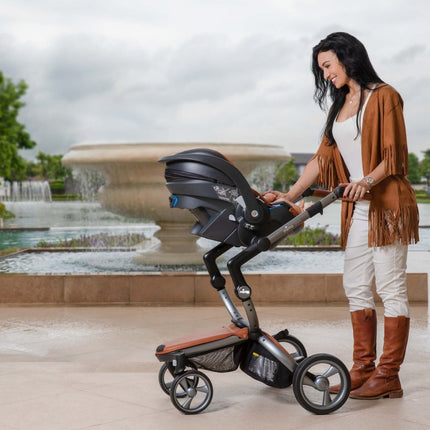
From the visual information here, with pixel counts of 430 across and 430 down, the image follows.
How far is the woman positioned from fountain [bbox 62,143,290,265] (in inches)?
153

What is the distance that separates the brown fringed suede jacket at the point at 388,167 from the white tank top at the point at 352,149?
2.2 inches

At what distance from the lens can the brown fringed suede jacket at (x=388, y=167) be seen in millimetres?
3361

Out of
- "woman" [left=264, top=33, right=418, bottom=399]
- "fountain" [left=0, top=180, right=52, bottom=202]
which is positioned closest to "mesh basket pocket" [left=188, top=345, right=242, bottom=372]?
"woman" [left=264, top=33, right=418, bottom=399]

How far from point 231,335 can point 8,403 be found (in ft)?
3.16

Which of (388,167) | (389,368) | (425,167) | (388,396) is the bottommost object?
(388,396)

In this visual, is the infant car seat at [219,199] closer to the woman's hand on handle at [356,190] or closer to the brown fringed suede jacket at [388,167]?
the woman's hand on handle at [356,190]

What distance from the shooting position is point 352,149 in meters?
3.52

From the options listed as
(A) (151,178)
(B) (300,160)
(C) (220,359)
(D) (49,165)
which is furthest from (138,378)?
(B) (300,160)

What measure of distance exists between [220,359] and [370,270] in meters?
0.78

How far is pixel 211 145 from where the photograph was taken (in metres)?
7.42

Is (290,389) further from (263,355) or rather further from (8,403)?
(8,403)

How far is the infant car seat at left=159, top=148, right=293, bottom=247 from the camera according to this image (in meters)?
3.24

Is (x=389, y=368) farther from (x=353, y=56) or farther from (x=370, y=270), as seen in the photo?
(x=353, y=56)

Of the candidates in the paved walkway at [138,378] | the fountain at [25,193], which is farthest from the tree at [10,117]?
the paved walkway at [138,378]
